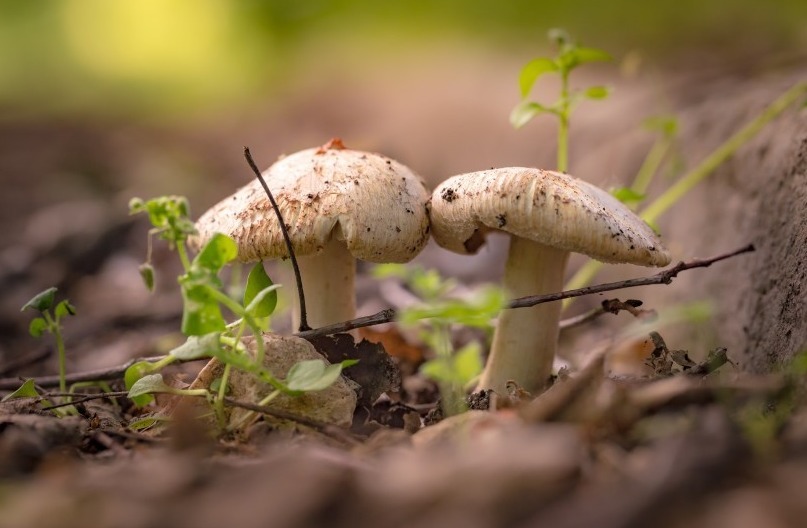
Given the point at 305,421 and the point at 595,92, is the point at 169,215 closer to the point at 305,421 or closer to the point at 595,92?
the point at 305,421

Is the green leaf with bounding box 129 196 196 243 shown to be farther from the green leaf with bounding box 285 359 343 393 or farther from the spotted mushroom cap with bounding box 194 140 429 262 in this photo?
the green leaf with bounding box 285 359 343 393

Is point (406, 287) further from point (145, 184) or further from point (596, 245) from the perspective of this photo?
point (145, 184)

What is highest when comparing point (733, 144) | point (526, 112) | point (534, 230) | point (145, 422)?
point (526, 112)

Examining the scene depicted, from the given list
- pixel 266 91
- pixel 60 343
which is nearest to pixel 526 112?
pixel 60 343

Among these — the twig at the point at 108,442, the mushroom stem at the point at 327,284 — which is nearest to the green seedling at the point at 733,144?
the mushroom stem at the point at 327,284

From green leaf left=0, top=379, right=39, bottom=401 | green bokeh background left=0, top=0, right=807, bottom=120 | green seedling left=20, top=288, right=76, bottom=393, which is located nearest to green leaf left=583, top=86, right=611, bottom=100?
green seedling left=20, top=288, right=76, bottom=393
